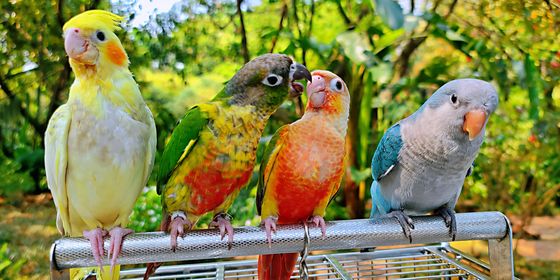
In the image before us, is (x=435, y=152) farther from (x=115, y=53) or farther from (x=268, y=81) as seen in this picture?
(x=115, y=53)

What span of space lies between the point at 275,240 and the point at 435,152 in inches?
14.1

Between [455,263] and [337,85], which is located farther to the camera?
[455,263]

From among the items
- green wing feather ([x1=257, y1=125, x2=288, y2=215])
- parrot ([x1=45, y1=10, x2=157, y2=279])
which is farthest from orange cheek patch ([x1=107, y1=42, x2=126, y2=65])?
green wing feather ([x1=257, y1=125, x2=288, y2=215])

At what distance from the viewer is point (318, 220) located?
2.53 feet

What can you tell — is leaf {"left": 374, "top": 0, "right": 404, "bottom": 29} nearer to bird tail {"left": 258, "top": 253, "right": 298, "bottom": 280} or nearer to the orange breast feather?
the orange breast feather

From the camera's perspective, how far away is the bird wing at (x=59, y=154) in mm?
721

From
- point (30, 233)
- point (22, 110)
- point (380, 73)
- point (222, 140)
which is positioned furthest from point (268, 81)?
point (30, 233)

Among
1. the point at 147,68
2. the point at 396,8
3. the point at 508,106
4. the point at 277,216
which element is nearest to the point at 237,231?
the point at 277,216

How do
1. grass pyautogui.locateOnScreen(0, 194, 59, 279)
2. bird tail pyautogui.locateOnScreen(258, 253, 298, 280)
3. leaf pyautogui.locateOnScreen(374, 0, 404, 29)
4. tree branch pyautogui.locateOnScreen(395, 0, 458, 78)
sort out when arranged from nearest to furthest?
bird tail pyautogui.locateOnScreen(258, 253, 298, 280)
leaf pyautogui.locateOnScreen(374, 0, 404, 29)
grass pyautogui.locateOnScreen(0, 194, 59, 279)
tree branch pyautogui.locateOnScreen(395, 0, 458, 78)

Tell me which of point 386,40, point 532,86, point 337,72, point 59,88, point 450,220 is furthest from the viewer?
point 59,88

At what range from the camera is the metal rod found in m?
0.64

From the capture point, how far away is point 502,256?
75cm

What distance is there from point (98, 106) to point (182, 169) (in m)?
0.18

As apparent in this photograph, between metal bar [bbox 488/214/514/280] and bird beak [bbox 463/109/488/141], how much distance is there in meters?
0.16
